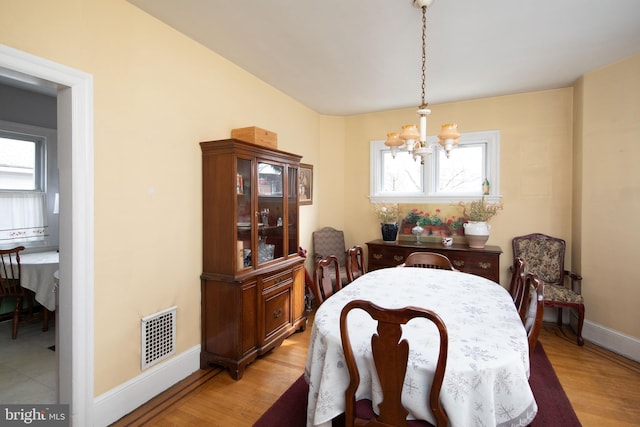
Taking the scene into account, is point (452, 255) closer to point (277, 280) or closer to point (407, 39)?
point (277, 280)

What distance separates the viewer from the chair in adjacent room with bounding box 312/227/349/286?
171 inches

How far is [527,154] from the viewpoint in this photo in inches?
146

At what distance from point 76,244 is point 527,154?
4478mm

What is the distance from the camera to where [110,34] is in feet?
6.35

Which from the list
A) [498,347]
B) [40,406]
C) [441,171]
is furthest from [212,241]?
[441,171]

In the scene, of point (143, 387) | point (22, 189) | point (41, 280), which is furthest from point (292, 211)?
point (22, 189)

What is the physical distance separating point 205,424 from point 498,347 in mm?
1794

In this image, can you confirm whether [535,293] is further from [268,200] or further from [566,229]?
[566,229]

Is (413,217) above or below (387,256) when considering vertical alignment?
above

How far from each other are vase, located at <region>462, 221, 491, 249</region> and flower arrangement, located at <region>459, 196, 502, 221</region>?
0.11 m

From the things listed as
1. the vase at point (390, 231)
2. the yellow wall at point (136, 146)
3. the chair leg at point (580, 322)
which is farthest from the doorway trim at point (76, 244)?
the chair leg at point (580, 322)

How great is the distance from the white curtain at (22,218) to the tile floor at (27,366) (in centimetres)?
101

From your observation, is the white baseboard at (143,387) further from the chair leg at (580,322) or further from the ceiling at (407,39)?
the chair leg at (580,322)

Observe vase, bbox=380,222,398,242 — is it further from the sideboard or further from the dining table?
the dining table
